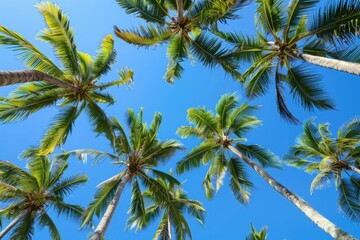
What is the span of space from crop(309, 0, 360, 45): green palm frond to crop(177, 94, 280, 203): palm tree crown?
5.78 m

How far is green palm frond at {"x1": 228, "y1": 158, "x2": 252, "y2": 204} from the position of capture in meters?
14.3

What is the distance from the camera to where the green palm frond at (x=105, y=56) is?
12.2m

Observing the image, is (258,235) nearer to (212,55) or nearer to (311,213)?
(311,213)

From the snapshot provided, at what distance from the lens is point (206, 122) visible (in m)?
15.3

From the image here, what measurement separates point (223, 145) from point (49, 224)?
9.15 meters

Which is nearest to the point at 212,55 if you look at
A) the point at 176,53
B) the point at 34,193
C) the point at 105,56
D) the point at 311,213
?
the point at 176,53

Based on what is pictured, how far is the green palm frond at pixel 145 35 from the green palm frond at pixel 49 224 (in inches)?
354

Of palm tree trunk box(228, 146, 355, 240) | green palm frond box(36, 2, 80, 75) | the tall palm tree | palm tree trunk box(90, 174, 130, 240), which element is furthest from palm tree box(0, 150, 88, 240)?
palm tree trunk box(228, 146, 355, 240)

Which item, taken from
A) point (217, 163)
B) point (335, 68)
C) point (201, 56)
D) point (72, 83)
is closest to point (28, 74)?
point (72, 83)

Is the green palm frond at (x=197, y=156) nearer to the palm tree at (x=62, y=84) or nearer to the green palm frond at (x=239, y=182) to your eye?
the green palm frond at (x=239, y=182)

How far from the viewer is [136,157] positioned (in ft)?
47.3

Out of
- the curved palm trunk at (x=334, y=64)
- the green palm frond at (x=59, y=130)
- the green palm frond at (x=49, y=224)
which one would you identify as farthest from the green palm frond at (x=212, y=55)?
the green palm frond at (x=49, y=224)

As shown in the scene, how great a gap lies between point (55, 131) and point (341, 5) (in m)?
10.7

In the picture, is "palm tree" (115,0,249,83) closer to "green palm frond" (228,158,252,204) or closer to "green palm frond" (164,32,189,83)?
"green palm frond" (164,32,189,83)
